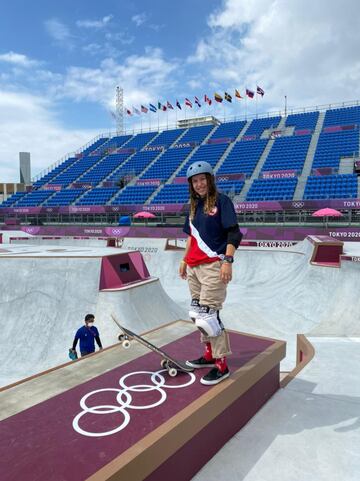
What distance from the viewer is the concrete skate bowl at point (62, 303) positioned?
9580 millimetres

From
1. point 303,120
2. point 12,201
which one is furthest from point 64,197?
point 303,120

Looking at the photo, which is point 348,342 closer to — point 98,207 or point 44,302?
point 44,302

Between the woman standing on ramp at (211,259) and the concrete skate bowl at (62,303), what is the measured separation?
630 cm

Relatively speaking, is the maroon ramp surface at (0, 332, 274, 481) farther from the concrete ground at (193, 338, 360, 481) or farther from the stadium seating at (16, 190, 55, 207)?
the stadium seating at (16, 190, 55, 207)

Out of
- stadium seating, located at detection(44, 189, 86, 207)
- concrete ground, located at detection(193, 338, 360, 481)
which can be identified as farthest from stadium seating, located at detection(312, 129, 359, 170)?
concrete ground, located at detection(193, 338, 360, 481)

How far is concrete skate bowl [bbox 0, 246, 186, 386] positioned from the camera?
958 centimetres

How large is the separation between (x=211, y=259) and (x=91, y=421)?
1.94 metres

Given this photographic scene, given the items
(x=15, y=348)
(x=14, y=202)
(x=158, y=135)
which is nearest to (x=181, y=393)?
(x=15, y=348)

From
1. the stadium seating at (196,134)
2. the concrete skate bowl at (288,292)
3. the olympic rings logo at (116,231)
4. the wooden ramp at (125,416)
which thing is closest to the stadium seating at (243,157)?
the stadium seating at (196,134)

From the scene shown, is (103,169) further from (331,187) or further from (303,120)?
(331,187)

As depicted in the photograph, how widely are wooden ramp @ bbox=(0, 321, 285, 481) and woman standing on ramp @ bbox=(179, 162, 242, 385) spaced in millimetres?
434

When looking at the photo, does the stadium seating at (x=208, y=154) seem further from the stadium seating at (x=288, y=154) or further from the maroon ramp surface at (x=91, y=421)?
the maroon ramp surface at (x=91, y=421)

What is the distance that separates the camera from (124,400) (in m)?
3.36

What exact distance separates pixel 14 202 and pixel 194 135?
27390 mm
